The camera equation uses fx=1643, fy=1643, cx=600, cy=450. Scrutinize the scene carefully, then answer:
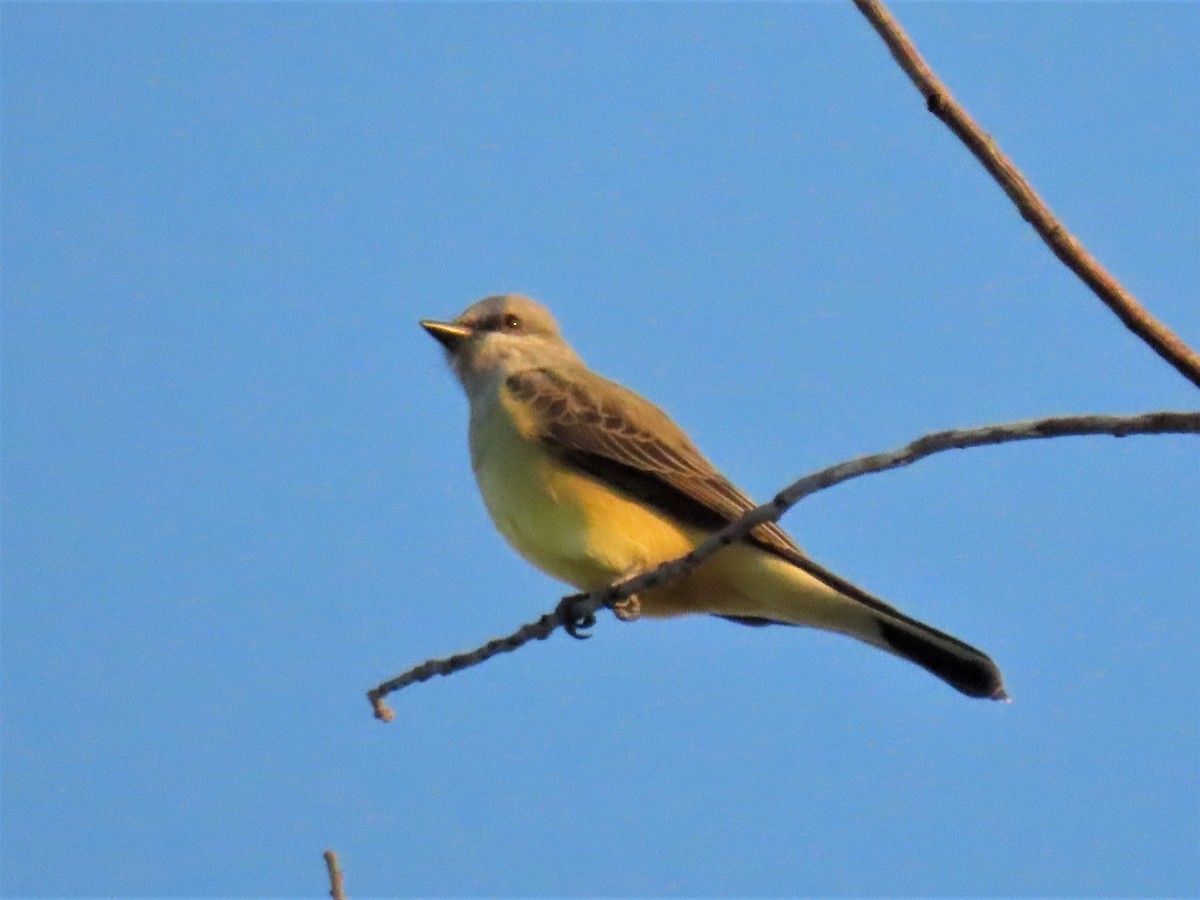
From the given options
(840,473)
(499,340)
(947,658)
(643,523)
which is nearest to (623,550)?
(643,523)

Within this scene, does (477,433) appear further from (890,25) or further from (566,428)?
(890,25)

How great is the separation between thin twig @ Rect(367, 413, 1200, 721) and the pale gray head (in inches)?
104

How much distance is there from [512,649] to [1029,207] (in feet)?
7.93

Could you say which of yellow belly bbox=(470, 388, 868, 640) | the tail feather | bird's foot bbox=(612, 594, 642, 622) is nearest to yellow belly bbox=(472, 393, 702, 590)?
yellow belly bbox=(470, 388, 868, 640)

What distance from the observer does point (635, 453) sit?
6.86m

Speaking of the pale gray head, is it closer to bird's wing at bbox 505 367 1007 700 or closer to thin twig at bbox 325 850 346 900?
bird's wing at bbox 505 367 1007 700

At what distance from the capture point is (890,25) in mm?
3016

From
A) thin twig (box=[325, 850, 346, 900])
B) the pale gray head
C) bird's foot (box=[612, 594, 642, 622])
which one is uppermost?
the pale gray head

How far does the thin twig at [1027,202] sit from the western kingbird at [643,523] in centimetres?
328

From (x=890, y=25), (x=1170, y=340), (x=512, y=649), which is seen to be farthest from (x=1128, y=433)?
(x=512, y=649)

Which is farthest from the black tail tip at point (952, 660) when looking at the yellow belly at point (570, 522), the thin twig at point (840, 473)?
the thin twig at point (840, 473)

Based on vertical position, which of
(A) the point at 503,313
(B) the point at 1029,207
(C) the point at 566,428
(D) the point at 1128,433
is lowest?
(D) the point at 1128,433

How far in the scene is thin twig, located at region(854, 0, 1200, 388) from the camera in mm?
2949

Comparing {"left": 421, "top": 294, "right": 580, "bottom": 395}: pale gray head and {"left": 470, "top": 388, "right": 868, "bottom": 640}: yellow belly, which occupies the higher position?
{"left": 421, "top": 294, "right": 580, "bottom": 395}: pale gray head
